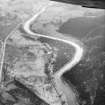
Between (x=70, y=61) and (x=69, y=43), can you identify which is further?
(x=69, y=43)

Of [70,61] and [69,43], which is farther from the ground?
[69,43]

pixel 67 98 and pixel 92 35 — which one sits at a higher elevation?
pixel 92 35

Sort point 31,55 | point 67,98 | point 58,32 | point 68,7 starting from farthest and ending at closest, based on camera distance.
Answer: point 68,7 < point 58,32 < point 31,55 < point 67,98

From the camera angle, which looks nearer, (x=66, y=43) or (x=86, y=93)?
(x=86, y=93)

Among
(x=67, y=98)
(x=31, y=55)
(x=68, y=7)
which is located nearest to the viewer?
(x=67, y=98)

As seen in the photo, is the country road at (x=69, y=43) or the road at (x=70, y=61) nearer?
the road at (x=70, y=61)

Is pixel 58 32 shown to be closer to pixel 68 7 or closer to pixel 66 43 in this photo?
pixel 66 43

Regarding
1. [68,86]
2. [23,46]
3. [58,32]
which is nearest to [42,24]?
[58,32]

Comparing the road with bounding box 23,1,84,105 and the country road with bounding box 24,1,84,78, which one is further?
the country road with bounding box 24,1,84,78

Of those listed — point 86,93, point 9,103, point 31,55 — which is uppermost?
point 31,55
